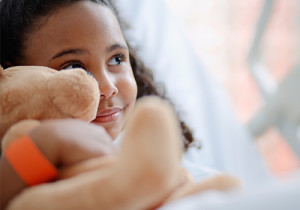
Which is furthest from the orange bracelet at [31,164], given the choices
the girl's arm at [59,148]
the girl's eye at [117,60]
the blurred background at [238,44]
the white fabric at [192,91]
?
the blurred background at [238,44]

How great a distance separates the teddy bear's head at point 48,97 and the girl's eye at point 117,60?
311 mm

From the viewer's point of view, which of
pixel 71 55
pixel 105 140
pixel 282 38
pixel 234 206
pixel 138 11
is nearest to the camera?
pixel 234 206

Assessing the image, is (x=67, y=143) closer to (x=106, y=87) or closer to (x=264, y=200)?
(x=264, y=200)

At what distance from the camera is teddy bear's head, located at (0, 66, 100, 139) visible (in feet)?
1.24

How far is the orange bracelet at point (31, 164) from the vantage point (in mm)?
313

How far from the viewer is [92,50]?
625 millimetres

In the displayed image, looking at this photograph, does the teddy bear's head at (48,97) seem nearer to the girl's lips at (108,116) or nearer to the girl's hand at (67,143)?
the girl's hand at (67,143)

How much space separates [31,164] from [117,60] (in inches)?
17.1

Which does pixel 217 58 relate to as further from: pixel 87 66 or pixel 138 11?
pixel 87 66

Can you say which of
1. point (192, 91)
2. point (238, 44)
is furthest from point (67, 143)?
point (238, 44)

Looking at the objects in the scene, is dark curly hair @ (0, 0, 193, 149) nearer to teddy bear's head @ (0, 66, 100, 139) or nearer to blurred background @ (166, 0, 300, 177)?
teddy bear's head @ (0, 66, 100, 139)

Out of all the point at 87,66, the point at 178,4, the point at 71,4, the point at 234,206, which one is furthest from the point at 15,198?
the point at 178,4

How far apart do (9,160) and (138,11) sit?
3.12 feet

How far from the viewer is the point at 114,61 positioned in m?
0.71
